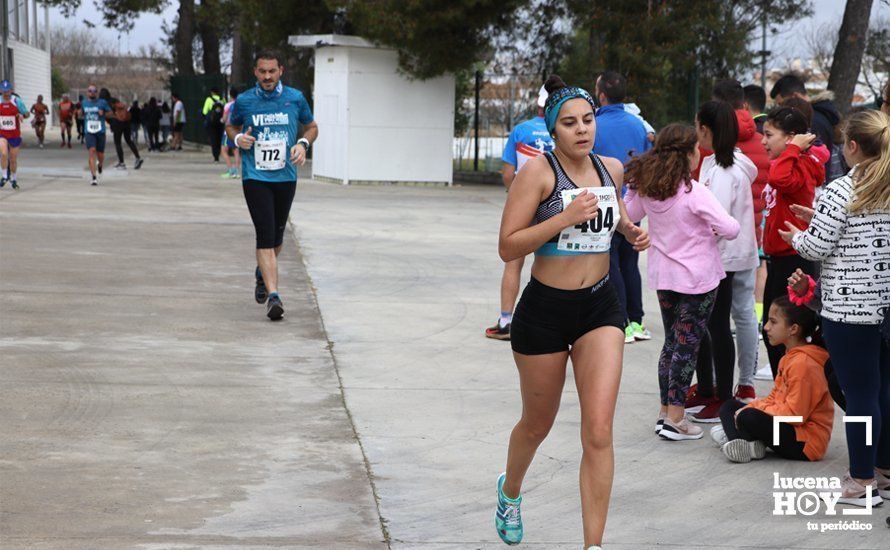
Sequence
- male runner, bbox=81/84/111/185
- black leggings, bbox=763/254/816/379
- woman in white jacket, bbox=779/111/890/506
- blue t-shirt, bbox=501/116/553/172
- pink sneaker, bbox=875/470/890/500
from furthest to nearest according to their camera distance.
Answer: male runner, bbox=81/84/111/185
blue t-shirt, bbox=501/116/553/172
black leggings, bbox=763/254/816/379
pink sneaker, bbox=875/470/890/500
woman in white jacket, bbox=779/111/890/506

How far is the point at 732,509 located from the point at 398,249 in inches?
326

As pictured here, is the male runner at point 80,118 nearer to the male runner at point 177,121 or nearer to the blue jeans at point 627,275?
the male runner at point 177,121

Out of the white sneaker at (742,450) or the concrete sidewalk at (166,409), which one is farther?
the white sneaker at (742,450)

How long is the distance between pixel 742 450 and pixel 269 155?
4.49 metres

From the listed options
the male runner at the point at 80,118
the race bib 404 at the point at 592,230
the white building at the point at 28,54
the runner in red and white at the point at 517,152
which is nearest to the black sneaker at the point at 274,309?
the runner in red and white at the point at 517,152

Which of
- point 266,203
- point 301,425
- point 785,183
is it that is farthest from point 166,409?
point 785,183

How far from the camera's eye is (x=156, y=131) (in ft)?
120

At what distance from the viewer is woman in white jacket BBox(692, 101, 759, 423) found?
20.7ft

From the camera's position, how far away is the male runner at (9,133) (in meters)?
18.3

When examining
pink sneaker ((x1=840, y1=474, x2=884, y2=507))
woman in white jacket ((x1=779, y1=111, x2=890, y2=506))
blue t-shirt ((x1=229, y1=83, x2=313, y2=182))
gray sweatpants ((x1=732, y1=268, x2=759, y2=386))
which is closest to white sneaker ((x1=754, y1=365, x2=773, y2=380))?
gray sweatpants ((x1=732, y1=268, x2=759, y2=386))

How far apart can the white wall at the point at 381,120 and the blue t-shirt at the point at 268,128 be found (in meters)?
13.5

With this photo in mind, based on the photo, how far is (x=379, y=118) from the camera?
22.6 metres

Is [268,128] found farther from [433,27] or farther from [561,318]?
[433,27]

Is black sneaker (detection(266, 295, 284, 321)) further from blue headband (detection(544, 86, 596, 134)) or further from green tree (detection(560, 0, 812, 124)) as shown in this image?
green tree (detection(560, 0, 812, 124))
